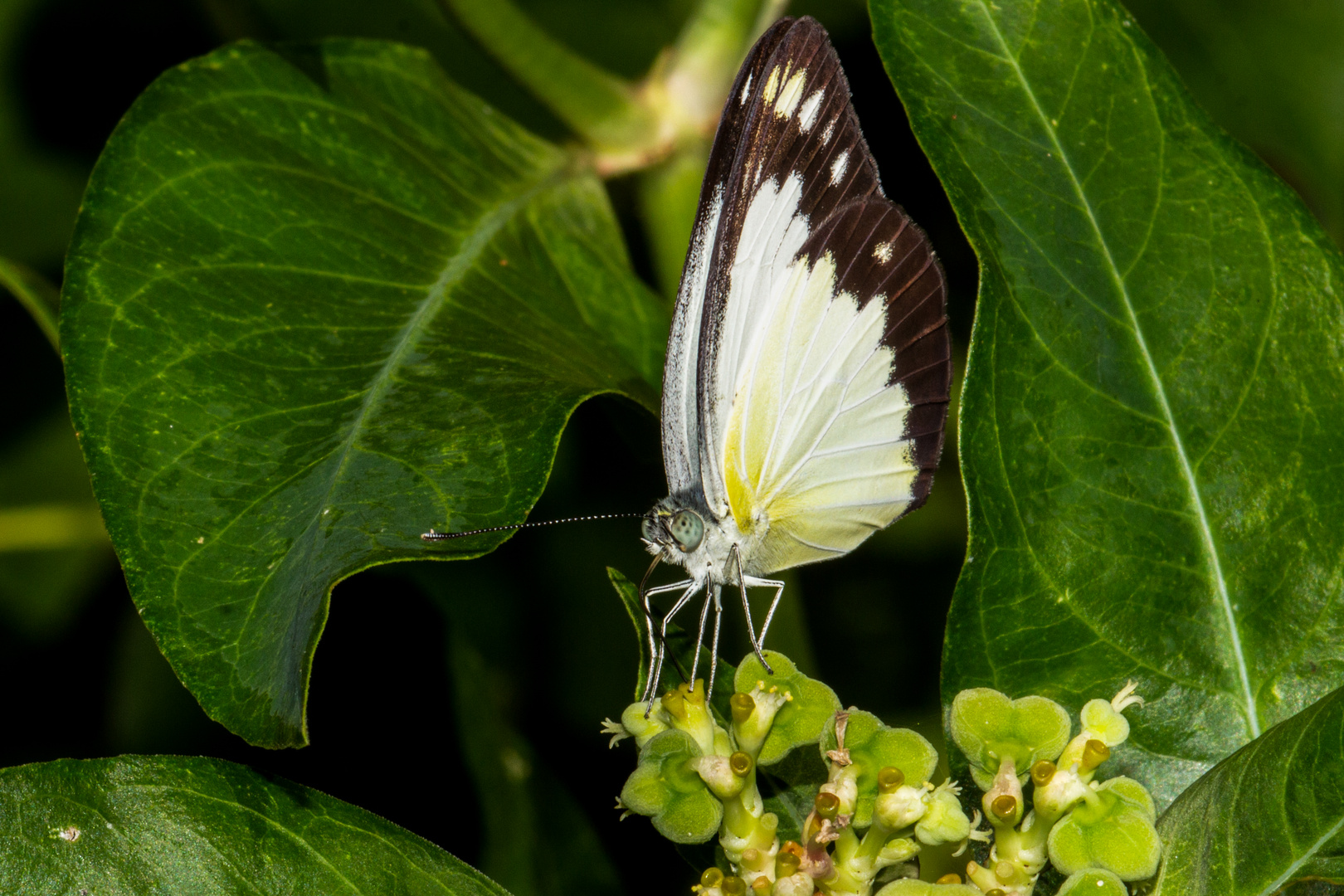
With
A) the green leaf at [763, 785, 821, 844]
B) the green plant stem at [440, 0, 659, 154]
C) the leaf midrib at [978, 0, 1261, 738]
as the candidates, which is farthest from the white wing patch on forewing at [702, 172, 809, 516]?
the green leaf at [763, 785, 821, 844]

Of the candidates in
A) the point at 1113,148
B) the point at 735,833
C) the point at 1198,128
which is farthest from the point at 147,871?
the point at 1198,128

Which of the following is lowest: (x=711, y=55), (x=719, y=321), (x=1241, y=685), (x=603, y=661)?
(x=603, y=661)

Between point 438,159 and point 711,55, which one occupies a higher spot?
point 711,55

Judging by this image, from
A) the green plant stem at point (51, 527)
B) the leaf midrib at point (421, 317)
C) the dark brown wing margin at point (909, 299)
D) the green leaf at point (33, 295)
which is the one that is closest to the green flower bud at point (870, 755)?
the leaf midrib at point (421, 317)

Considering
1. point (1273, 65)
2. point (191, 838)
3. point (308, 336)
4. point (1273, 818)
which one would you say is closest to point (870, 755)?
point (1273, 818)

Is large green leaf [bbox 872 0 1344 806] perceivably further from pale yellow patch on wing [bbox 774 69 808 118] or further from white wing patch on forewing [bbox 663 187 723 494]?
white wing patch on forewing [bbox 663 187 723 494]

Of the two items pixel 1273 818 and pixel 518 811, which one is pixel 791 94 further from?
pixel 518 811

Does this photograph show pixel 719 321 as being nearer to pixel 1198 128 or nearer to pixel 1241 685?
pixel 1198 128
